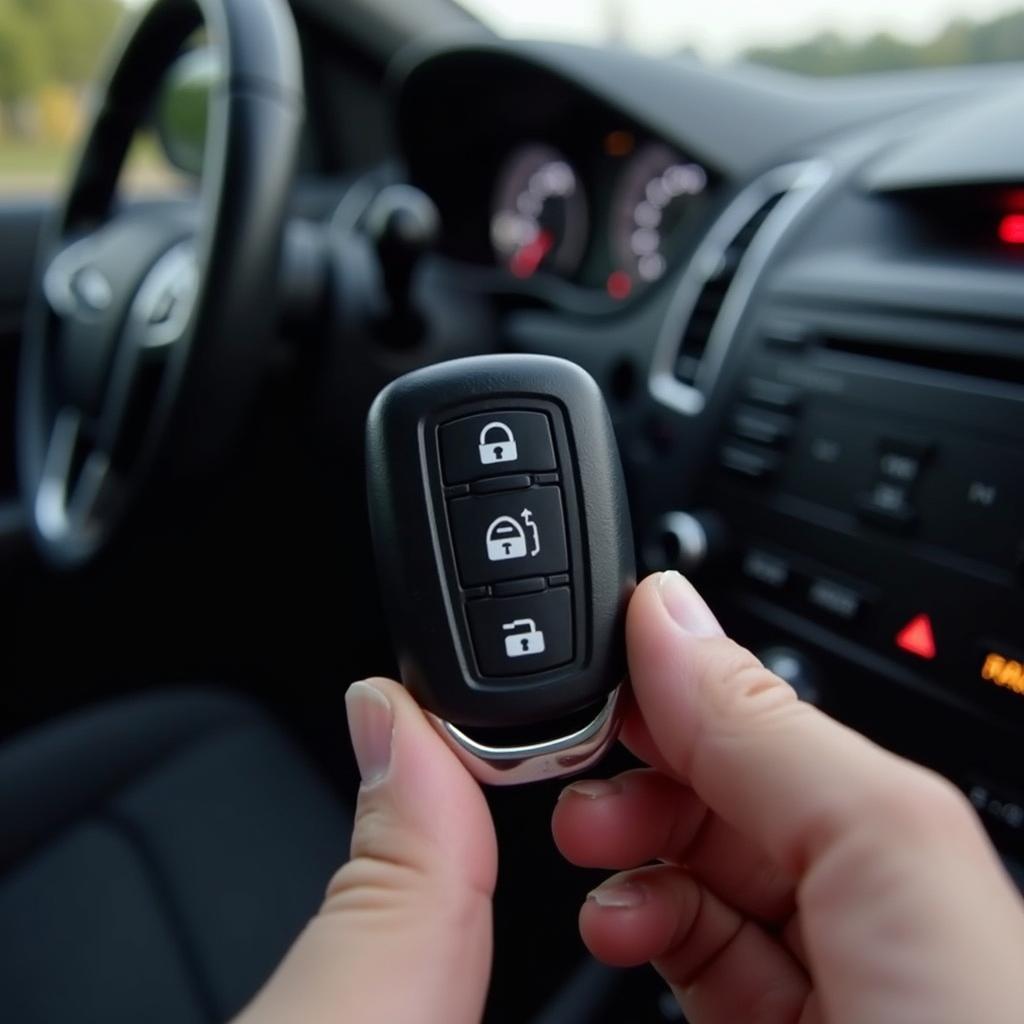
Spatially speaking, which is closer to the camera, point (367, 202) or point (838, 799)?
point (838, 799)

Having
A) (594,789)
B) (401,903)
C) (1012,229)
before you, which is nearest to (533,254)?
(1012,229)

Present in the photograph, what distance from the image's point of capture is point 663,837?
0.66 m

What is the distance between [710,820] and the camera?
68cm

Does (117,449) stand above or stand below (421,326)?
below

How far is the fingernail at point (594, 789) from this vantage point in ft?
2.15

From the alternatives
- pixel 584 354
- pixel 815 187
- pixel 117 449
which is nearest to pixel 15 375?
pixel 117 449

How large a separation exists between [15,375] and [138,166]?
0.61 m

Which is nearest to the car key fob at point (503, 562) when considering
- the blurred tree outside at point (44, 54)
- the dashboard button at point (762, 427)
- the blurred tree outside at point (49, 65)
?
the dashboard button at point (762, 427)

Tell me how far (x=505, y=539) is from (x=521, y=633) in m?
0.05

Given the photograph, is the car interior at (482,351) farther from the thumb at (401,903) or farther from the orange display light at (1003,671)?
the thumb at (401,903)

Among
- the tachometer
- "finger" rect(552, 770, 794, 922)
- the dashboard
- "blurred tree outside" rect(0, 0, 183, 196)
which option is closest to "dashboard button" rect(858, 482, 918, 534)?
the dashboard

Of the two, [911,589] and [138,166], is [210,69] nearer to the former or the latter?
[138,166]

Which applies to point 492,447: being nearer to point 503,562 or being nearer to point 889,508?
point 503,562

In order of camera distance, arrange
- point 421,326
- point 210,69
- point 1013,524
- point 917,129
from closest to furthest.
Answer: point 1013,524
point 917,129
point 421,326
point 210,69
